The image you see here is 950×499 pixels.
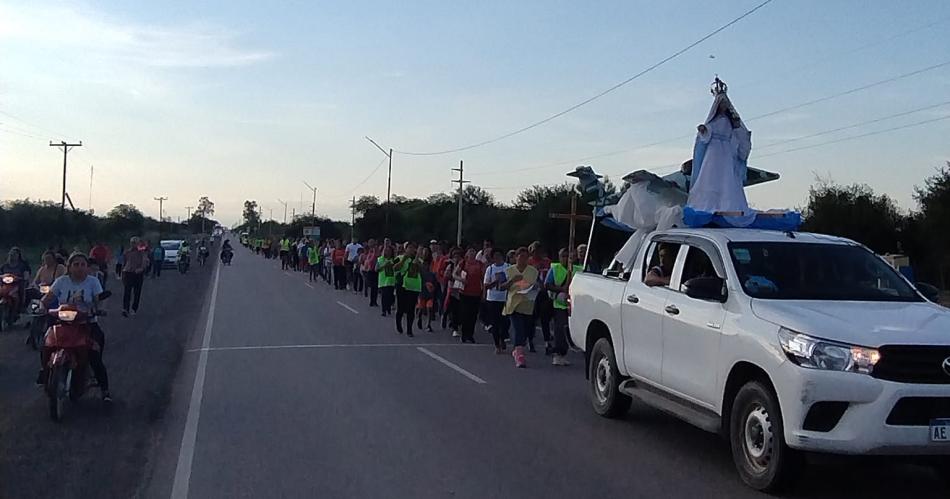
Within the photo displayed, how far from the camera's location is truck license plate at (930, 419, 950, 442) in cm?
653

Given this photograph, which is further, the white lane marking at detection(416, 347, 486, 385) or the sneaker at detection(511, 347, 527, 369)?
the sneaker at detection(511, 347, 527, 369)

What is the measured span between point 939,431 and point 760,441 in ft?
4.10

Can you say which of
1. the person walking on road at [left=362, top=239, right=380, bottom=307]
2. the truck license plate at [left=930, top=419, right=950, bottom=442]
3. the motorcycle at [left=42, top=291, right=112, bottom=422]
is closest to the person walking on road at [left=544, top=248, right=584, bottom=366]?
the motorcycle at [left=42, top=291, right=112, bottom=422]

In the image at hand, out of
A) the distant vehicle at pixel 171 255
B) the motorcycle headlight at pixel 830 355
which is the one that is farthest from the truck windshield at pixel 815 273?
the distant vehicle at pixel 171 255


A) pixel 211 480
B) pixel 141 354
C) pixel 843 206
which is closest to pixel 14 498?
pixel 211 480

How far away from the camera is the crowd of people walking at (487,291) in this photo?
49.8 feet

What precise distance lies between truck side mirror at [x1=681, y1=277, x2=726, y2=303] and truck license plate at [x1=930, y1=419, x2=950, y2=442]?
184 centimetres

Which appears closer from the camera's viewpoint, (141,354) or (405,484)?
(405,484)

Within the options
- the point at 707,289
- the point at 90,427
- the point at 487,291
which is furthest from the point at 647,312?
the point at 487,291

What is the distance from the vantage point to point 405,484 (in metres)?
7.53

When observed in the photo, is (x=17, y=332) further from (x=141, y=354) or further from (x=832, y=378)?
(x=832, y=378)

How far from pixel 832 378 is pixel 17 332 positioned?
15.3 metres

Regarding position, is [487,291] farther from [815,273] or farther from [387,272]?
[815,273]

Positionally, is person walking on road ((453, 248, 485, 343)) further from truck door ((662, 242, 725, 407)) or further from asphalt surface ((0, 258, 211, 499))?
truck door ((662, 242, 725, 407))
